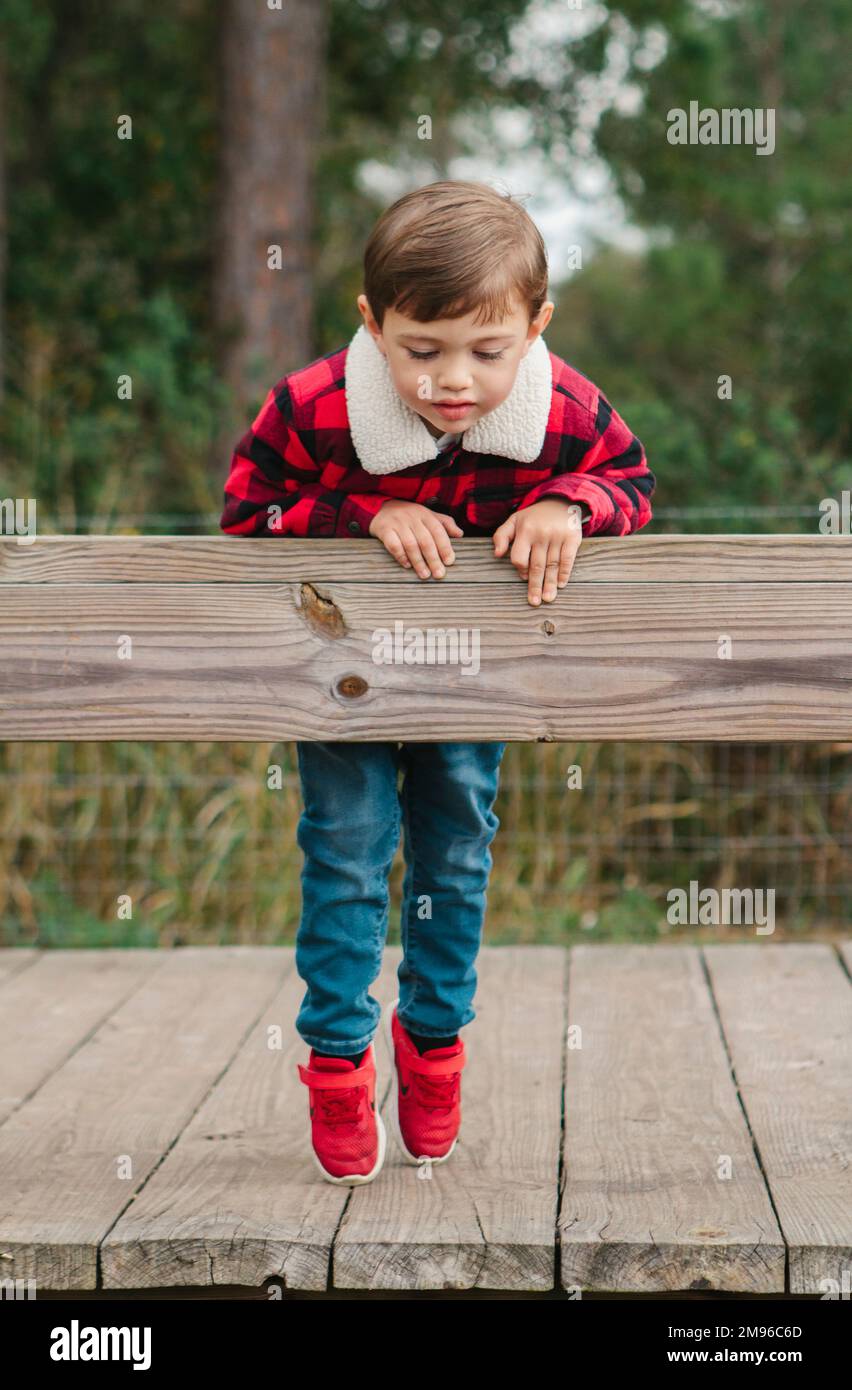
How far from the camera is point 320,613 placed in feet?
5.99

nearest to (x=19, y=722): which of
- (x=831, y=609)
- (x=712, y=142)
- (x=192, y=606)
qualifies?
(x=192, y=606)

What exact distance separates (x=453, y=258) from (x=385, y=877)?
2.80 feet

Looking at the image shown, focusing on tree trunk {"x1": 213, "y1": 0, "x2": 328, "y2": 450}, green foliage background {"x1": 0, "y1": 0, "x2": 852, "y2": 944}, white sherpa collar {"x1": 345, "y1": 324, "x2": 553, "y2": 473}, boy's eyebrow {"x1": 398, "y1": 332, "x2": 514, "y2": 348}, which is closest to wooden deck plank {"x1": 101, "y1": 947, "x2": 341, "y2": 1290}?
white sherpa collar {"x1": 345, "y1": 324, "x2": 553, "y2": 473}

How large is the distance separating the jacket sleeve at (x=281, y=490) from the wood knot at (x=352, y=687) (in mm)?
226

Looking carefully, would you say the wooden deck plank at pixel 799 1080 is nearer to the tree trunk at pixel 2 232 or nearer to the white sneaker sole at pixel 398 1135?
the white sneaker sole at pixel 398 1135

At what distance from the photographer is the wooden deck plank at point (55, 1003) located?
2.55 m

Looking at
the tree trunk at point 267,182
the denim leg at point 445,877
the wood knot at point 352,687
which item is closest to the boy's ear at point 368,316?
the wood knot at point 352,687

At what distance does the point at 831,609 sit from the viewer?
1.80 m

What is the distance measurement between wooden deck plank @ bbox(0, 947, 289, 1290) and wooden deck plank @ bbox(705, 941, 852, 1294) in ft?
2.81

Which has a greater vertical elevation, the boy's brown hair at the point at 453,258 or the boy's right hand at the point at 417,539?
the boy's brown hair at the point at 453,258

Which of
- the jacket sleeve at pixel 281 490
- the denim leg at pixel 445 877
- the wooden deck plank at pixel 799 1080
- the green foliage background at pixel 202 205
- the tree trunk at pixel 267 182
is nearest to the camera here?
the wooden deck plank at pixel 799 1080

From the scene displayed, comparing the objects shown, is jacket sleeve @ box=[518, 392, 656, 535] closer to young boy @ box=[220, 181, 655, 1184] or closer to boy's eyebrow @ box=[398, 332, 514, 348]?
young boy @ box=[220, 181, 655, 1184]

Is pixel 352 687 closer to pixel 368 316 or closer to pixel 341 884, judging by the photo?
pixel 341 884

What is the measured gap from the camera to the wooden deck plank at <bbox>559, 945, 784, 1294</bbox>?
6.07 feet
